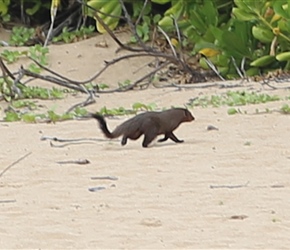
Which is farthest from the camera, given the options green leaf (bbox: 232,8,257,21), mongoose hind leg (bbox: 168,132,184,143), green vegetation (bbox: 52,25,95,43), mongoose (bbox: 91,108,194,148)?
green vegetation (bbox: 52,25,95,43)

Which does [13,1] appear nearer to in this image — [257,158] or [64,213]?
[257,158]

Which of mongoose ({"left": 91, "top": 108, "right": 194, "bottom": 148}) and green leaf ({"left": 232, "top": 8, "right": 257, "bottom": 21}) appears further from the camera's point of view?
green leaf ({"left": 232, "top": 8, "right": 257, "bottom": 21})

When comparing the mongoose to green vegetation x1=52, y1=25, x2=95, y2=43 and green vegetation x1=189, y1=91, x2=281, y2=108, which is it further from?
green vegetation x1=52, y1=25, x2=95, y2=43

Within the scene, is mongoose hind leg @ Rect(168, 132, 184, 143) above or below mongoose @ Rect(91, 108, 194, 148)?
below

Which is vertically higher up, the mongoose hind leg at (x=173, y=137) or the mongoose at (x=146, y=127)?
the mongoose at (x=146, y=127)

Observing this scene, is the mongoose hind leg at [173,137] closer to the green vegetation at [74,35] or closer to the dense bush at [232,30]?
the dense bush at [232,30]

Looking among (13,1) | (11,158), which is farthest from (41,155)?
(13,1)

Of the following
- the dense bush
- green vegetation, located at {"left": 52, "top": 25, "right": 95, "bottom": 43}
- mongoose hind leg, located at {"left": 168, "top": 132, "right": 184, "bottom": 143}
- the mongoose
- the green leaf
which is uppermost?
the mongoose

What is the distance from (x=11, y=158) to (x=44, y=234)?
7.14 ft

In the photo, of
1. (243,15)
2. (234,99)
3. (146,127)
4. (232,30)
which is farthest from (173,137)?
(232,30)

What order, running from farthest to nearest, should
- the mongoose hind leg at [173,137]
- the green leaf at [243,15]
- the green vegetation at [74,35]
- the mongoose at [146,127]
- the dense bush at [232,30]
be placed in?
the green vegetation at [74,35], the dense bush at [232,30], the green leaf at [243,15], the mongoose hind leg at [173,137], the mongoose at [146,127]

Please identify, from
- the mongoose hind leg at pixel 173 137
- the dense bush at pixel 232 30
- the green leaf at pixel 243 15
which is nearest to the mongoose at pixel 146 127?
the mongoose hind leg at pixel 173 137

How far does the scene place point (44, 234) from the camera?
4184 millimetres

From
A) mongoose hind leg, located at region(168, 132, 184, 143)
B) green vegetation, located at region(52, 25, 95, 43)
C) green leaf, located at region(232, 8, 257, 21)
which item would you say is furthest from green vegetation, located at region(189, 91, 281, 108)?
green vegetation, located at region(52, 25, 95, 43)
